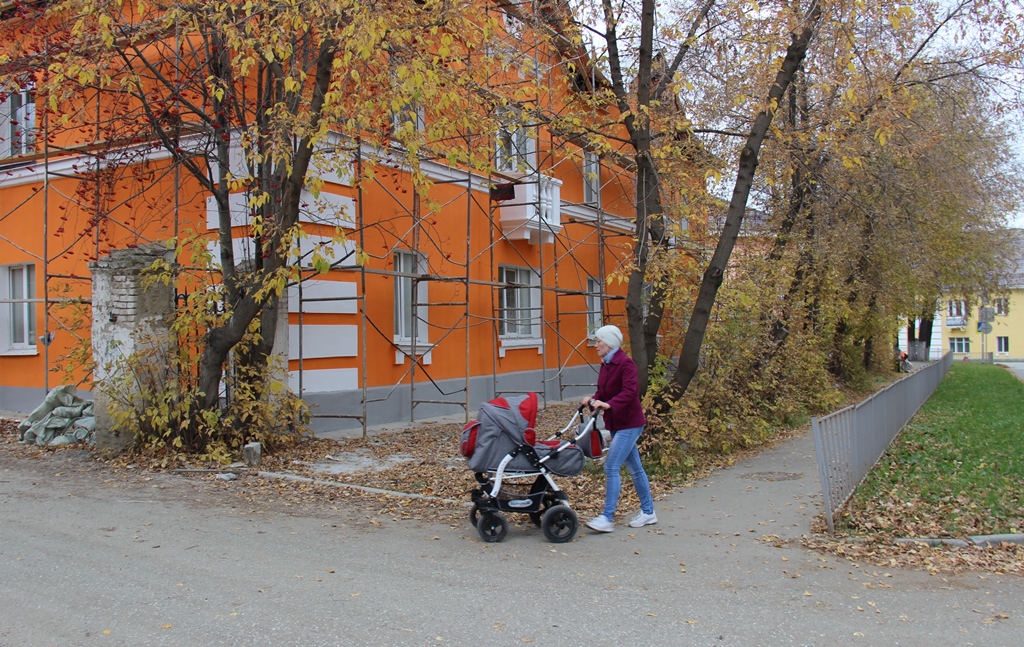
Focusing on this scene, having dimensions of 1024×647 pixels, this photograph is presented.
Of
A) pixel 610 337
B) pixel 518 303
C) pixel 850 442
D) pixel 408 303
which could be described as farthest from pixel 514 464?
pixel 518 303

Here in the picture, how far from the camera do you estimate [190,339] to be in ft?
33.2

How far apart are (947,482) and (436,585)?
6.40 m

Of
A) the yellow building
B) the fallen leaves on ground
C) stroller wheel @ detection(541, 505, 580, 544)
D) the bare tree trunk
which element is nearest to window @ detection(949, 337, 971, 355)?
the yellow building

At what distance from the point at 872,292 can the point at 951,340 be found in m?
55.3

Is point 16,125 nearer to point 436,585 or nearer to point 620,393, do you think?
point 620,393

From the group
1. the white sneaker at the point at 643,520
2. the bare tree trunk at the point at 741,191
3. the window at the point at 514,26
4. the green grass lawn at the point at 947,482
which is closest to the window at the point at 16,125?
the window at the point at 514,26

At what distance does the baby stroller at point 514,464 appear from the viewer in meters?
6.53

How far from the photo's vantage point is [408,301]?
48.1 ft

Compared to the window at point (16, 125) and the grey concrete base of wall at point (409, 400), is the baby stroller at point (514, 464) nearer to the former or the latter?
the grey concrete base of wall at point (409, 400)

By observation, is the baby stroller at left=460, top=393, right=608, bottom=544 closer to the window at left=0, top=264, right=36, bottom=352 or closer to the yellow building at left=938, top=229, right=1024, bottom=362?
the window at left=0, top=264, right=36, bottom=352

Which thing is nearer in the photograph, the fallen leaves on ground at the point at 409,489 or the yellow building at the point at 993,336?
the fallen leaves on ground at the point at 409,489

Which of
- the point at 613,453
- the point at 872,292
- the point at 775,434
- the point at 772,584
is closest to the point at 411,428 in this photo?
the point at 775,434

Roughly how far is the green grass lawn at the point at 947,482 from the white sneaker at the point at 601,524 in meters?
2.01

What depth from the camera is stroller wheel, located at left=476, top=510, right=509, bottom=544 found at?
21.6ft
